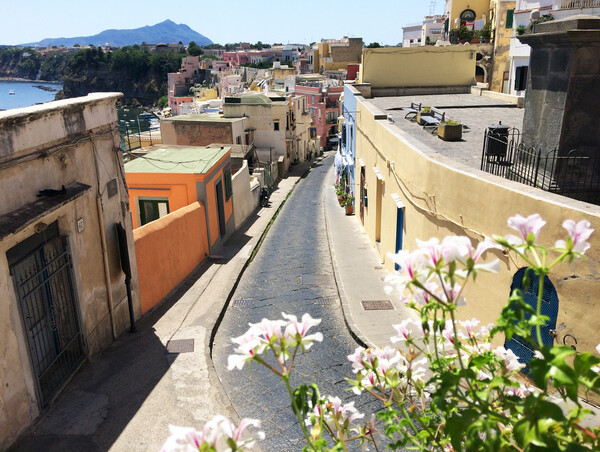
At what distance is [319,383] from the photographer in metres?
8.05

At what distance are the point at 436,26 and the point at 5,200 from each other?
71.7 m

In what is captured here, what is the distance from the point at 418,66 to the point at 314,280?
1546 cm

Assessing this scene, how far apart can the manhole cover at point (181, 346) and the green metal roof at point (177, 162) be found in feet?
22.7

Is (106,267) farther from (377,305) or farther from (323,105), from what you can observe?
(323,105)

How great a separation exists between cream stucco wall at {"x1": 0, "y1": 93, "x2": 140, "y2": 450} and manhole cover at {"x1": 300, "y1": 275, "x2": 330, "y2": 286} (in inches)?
175

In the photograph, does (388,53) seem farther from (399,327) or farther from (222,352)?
(399,327)

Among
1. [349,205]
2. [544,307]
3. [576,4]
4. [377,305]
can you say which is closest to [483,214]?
[544,307]

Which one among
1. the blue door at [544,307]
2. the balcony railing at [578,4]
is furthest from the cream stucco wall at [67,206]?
the balcony railing at [578,4]

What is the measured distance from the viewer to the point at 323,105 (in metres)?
60.9

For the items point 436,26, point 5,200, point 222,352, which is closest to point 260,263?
point 222,352

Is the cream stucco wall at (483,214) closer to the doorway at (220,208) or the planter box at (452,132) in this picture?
the planter box at (452,132)

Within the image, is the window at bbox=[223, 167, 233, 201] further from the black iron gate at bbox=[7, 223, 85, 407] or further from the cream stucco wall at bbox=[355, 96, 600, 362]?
the black iron gate at bbox=[7, 223, 85, 407]

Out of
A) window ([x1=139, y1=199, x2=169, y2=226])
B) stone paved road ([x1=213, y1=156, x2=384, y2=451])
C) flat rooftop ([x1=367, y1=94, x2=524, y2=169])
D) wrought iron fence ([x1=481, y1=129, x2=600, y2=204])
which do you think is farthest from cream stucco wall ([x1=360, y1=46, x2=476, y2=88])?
wrought iron fence ([x1=481, y1=129, x2=600, y2=204])

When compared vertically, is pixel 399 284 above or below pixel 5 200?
above
